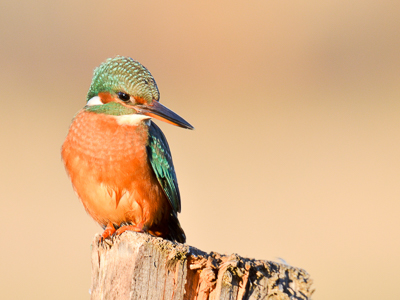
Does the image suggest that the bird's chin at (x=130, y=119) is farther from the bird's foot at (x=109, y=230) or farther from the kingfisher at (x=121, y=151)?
the bird's foot at (x=109, y=230)

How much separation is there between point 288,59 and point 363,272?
8.11 metres

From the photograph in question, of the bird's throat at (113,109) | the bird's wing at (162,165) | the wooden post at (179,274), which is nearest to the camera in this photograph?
the wooden post at (179,274)

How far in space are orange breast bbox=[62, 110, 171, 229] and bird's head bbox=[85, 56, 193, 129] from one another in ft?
0.36

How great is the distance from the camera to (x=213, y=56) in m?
15.3

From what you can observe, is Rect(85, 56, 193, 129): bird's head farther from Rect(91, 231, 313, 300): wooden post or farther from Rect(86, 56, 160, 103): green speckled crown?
Rect(91, 231, 313, 300): wooden post

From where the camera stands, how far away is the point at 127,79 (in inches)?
145

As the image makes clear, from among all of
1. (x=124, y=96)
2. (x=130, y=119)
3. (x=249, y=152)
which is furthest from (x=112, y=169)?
(x=249, y=152)

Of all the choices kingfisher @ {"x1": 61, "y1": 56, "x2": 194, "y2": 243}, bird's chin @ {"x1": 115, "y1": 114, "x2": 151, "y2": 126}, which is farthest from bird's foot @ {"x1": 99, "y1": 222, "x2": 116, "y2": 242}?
bird's chin @ {"x1": 115, "y1": 114, "x2": 151, "y2": 126}

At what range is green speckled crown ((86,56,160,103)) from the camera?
3650 millimetres

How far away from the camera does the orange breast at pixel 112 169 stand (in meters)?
3.71

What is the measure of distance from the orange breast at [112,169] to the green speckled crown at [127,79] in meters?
0.25

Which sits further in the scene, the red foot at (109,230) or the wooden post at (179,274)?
the red foot at (109,230)

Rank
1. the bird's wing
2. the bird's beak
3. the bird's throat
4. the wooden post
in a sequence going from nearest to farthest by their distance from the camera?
1. the wooden post
2. the bird's beak
3. the bird's throat
4. the bird's wing

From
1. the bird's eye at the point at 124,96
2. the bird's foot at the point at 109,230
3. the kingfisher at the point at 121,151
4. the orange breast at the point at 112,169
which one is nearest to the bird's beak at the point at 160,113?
the kingfisher at the point at 121,151
